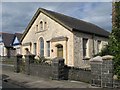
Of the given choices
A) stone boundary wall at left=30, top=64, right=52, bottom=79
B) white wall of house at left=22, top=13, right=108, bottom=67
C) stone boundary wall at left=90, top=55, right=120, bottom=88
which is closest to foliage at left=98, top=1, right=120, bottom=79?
stone boundary wall at left=90, top=55, right=120, bottom=88

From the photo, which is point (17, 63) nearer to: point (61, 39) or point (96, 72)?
point (61, 39)

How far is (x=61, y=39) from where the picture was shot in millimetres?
24953

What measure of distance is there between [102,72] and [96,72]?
41 cm

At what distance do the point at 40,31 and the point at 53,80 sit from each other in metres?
13.9

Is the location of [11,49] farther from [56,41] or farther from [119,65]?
[119,65]

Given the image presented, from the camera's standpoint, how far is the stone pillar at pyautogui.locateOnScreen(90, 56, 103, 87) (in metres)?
12.6

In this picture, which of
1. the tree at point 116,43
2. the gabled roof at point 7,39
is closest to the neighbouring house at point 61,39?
the tree at point 116,43

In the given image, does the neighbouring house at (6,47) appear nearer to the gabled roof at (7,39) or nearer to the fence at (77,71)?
the gabled roof at (7,39)

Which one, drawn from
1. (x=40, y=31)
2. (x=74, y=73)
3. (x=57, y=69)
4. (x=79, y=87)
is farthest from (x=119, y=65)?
(x=40, y=31)

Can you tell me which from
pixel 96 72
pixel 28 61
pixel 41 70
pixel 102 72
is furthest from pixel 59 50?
pixel 102 72

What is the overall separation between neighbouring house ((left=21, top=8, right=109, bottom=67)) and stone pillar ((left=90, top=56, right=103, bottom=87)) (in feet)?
36.9

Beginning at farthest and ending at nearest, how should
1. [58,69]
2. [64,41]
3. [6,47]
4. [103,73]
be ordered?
[6,47], [64,41], [58,69], [103,73]

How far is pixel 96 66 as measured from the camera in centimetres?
1277

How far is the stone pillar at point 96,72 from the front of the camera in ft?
41.2
